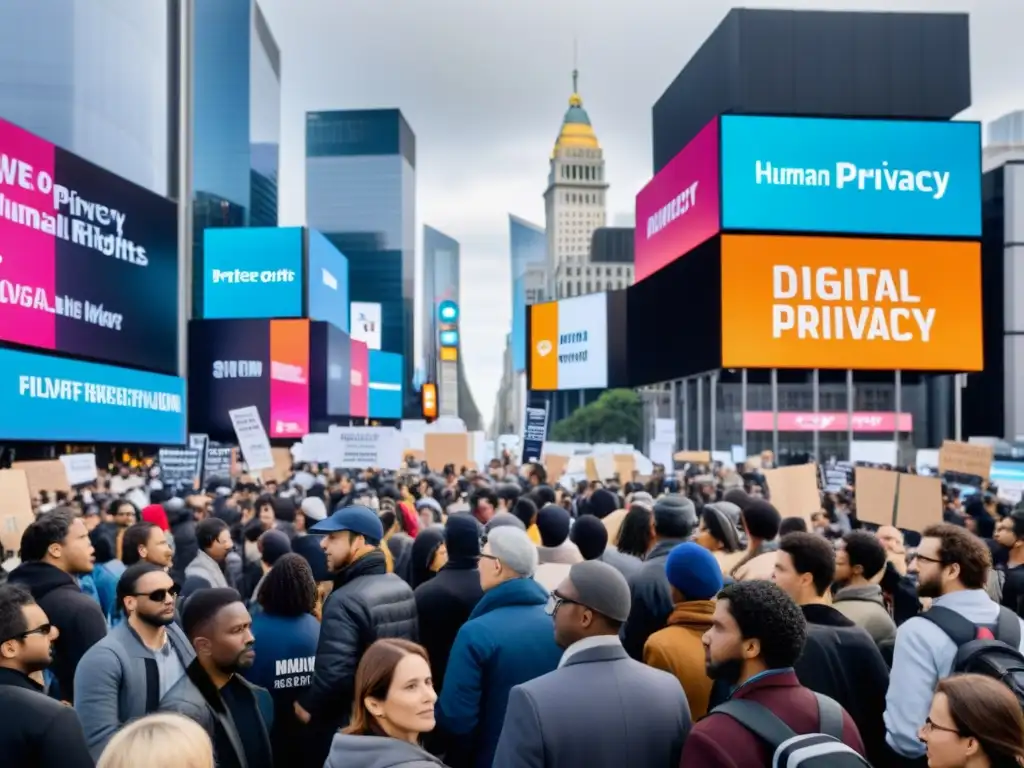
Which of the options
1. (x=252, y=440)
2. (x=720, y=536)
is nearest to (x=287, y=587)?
(x=720, y=536)

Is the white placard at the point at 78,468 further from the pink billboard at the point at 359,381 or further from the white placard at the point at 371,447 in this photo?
the pink billboard at the point at 359,381

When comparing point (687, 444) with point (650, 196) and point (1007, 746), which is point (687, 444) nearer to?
point (650, 196)

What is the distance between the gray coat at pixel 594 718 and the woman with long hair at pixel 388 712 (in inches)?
Result: 18.1

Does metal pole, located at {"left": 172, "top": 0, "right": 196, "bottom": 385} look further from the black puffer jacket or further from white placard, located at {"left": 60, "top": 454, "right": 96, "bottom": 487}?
the black puffer jacket

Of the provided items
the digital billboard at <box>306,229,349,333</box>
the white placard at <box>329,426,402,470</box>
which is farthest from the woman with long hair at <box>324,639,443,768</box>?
the digital billboard at <box>306,229,349,333</box>

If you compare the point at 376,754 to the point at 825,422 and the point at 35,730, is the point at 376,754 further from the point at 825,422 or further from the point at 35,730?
the point at 825,422

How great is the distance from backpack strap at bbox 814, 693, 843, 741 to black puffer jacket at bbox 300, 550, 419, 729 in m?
2.50

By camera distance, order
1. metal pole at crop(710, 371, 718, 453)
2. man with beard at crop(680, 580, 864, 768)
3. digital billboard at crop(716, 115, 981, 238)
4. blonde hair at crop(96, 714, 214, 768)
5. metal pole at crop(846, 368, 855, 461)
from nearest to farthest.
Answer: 1. blonde hair at crop(96, 714, 214, 768)
2. man with beard at crop(680, 580, 864, 768)
3. digital billboard at crop(716, 115, 981, 238)
4. metal pole at crop(846, 368, 855, 461)
5. metal pole at crop(710, 371, 718, 453)

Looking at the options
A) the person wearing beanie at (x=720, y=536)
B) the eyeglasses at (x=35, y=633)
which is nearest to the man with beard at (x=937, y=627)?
the person wearing beanie at (x=720, y=536)

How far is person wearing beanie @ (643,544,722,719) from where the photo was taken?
473cm

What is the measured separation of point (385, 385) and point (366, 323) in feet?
158

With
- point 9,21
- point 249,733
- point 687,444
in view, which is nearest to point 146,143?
point 9,21

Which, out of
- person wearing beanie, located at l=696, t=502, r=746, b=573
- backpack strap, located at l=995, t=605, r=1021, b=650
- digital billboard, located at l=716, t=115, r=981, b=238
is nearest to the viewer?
backpack strap, located at l=995, t=605, r=1021, b=650

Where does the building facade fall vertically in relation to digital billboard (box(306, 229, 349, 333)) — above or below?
above
